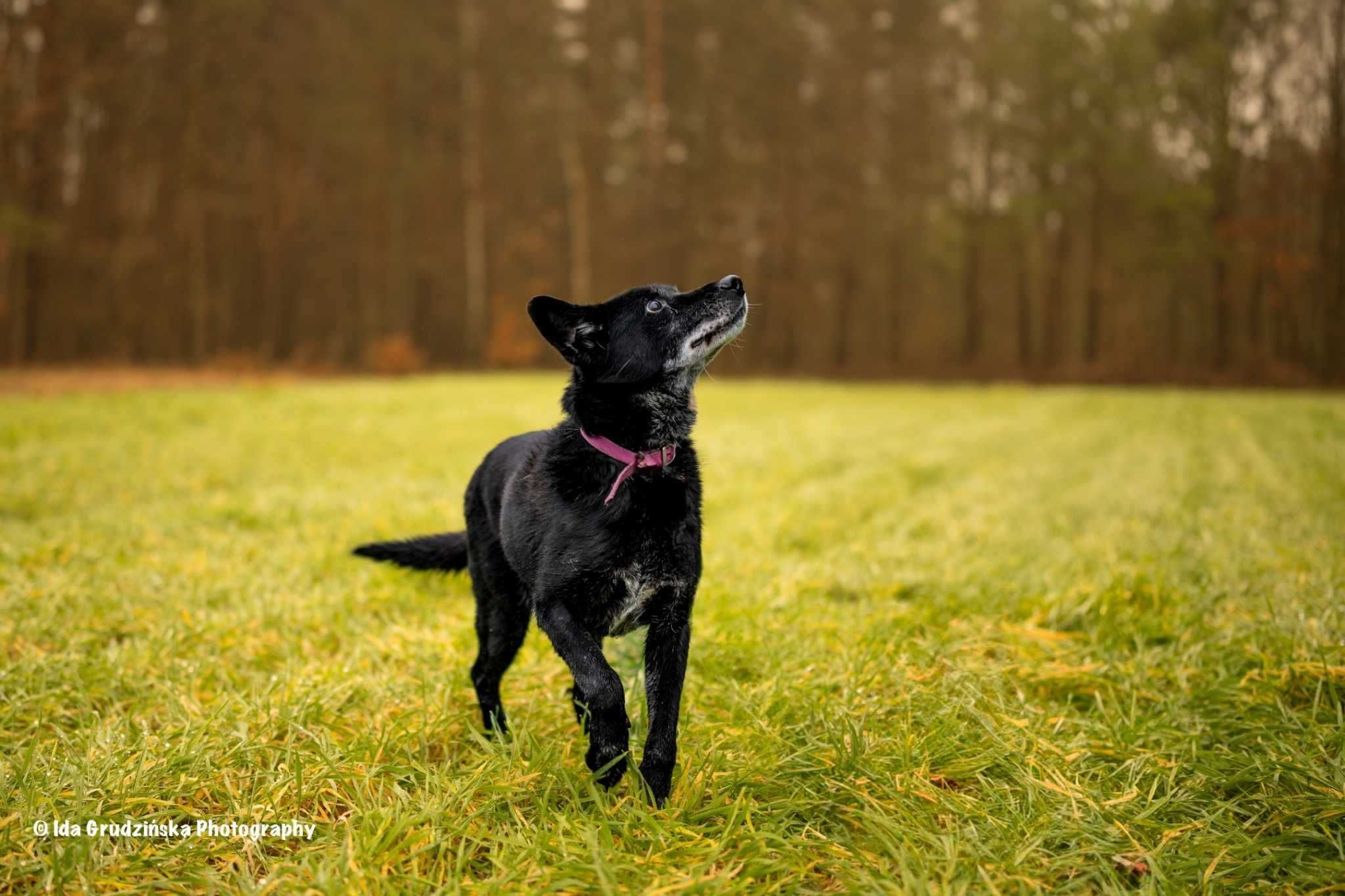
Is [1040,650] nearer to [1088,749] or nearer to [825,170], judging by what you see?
[1088,749]

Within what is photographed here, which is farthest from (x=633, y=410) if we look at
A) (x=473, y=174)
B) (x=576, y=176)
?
(x=576, y=176)

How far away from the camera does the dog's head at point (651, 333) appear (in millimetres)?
2625

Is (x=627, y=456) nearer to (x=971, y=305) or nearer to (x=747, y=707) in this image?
(x=747, y=707)

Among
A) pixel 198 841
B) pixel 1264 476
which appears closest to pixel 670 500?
pixel 198 841

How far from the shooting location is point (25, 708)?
3088 mm

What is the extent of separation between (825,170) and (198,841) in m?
32.7

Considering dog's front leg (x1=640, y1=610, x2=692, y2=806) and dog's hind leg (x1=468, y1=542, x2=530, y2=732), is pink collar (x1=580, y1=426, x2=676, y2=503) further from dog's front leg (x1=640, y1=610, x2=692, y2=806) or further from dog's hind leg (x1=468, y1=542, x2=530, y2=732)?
dog's hind leg (x1=468, y1=542, x2=530, y2=732)

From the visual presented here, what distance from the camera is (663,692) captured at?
239 centimetres

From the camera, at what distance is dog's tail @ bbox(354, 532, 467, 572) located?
3.24 metres

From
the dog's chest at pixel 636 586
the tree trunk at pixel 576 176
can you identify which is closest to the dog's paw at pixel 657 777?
the dog's chest at pixel 636 586

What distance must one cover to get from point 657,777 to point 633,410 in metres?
1.12

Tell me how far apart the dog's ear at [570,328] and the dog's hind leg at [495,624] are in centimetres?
75

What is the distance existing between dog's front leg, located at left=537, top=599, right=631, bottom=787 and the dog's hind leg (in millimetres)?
385

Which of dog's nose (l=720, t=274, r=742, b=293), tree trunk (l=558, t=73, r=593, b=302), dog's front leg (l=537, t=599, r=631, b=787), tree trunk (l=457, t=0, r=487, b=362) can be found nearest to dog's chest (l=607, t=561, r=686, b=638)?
dog's front leg (l=537, t=599, r=631, b=787)
